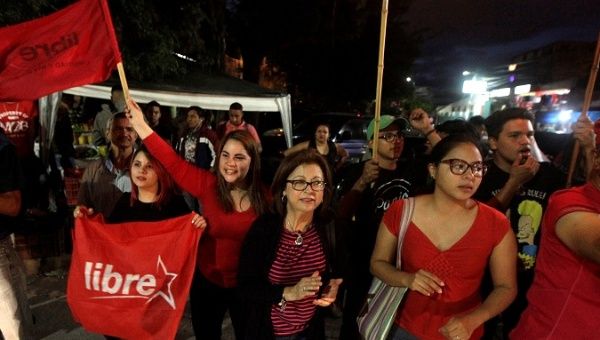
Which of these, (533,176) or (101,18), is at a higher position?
(101,18)

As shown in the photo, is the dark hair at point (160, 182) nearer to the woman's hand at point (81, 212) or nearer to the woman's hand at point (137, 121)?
the woman's hand at point (137, 121)

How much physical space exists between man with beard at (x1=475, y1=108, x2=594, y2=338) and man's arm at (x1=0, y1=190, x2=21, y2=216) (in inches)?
119

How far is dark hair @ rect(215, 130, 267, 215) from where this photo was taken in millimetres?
2770

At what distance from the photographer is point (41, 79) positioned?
2902mm

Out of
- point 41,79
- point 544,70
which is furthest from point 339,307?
point 544,70

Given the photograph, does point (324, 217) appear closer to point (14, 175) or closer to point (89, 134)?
point (14, 175)

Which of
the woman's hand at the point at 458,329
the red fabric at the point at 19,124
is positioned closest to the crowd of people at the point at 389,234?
the woman's hand at the point at 458,329

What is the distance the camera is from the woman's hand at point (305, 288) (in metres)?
2.03

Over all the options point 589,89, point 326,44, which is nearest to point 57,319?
point 589,89

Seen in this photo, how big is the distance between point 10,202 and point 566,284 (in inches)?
120

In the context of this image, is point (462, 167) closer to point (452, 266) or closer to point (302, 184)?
point (452, 266)

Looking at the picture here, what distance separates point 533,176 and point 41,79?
138 inches

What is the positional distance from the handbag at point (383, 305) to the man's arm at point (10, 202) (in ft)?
7.28


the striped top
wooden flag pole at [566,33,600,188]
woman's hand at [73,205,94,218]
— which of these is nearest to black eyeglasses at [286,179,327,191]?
the striped top
